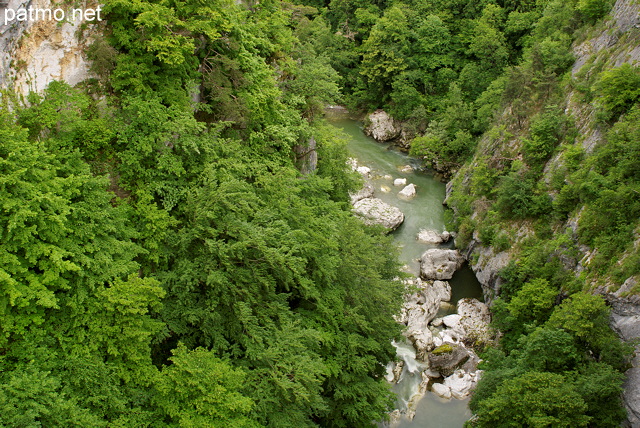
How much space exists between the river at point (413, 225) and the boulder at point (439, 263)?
502 millimetres

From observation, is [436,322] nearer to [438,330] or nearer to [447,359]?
[438,330]

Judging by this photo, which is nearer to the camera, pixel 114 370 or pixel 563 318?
pixel 114 370

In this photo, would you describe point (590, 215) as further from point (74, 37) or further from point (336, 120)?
point (336, 120)

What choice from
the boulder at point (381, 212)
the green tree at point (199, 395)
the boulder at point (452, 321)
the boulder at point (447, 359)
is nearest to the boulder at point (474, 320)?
the boulder at point (452, 321)

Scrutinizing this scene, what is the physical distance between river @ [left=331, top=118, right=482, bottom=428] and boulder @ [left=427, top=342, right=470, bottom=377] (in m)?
0.72

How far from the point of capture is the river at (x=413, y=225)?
59.3 feet

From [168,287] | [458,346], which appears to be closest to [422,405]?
[458,346]

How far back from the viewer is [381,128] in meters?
40.0

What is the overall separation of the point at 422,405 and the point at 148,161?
1432 centimetres

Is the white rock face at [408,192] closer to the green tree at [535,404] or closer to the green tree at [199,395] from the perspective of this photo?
the green tree at [535,404]

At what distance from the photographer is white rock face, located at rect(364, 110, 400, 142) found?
130 feet

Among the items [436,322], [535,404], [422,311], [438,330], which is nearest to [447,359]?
[438,330]

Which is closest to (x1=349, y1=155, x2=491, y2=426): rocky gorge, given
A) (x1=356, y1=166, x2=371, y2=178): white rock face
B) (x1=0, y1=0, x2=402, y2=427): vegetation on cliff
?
(x1=0, y1=0, x2=402, y2=427): vegetation on cliff

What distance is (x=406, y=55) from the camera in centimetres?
4216
